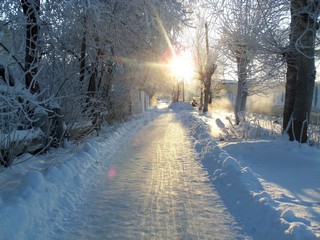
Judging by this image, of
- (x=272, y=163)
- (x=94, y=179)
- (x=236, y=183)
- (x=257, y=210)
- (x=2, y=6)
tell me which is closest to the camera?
(x=257, y=210)

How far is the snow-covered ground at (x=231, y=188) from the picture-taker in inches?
140

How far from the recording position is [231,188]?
16.8 ft

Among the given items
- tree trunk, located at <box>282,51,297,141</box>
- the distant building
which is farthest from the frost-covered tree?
the distant building

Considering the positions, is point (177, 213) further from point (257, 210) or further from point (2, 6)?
point (2, 6)

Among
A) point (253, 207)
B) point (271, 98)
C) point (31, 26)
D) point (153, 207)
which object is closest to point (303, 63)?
point (253, 207)

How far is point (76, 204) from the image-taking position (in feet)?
15.1

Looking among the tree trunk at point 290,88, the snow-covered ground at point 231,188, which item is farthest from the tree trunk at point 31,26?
the tree trunk at point 290,88

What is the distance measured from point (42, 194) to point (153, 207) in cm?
153

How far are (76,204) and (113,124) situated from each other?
32.3 ft

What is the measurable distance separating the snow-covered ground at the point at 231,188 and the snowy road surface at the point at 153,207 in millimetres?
174

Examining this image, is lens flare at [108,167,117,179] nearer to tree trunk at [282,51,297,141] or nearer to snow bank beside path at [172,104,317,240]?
snow bank beside path at [172,104,317,240]

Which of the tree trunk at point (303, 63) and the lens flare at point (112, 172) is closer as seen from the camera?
the lens flare at point (112, 172)

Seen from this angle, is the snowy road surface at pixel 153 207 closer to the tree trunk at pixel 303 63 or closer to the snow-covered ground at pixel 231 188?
the snow-covered ground at pixel 231 188

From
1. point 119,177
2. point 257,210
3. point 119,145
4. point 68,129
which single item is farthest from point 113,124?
point 257,210
